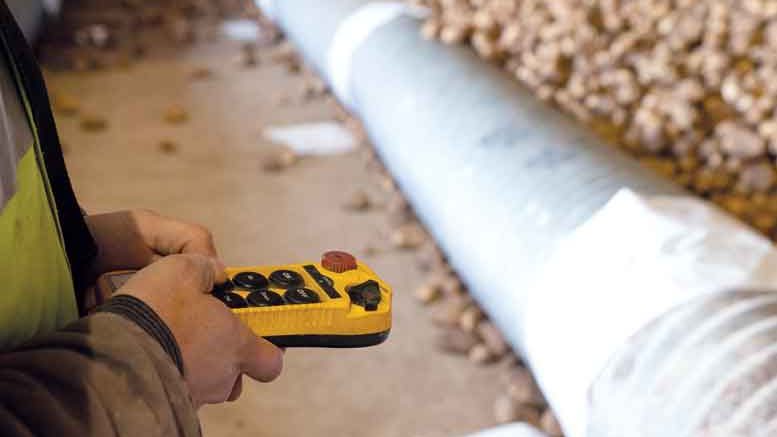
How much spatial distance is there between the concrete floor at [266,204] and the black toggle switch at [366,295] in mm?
581

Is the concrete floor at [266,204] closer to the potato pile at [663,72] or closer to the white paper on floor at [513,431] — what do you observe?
the white paper on floor at [513,431]

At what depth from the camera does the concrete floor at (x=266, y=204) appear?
1.34m

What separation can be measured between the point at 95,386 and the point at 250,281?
22cm

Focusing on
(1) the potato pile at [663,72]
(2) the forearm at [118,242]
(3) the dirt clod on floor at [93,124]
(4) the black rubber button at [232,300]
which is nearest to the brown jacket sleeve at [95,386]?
(4) the black rubber button at [232,300]

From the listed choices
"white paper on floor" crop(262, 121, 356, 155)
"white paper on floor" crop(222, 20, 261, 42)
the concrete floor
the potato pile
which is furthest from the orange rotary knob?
"white paper on floor" crop(222, 20, 261, 42)

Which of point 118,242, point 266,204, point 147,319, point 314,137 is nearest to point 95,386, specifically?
point 147,319

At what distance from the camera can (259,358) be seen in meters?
0.68

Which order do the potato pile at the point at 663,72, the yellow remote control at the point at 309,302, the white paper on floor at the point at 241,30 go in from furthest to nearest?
the white paper on floor at the point at 241,30
the potato pile at the point at 663,72
the yellow remote control at the point at 309,302

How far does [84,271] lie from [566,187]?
0.73 metres

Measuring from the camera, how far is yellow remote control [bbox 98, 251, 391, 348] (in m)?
0.71

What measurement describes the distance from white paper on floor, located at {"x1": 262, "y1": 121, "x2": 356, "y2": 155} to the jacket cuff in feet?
5.16

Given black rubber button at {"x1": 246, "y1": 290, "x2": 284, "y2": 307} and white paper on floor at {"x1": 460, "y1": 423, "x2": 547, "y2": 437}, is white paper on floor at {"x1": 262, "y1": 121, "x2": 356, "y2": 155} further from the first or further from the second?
black rubber button at {"x1": 246, "y1": 290, "x2": 284, "y2": 307}

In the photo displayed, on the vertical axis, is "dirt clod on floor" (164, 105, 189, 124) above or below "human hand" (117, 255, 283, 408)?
below

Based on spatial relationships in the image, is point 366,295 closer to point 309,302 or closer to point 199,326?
point 309,302
